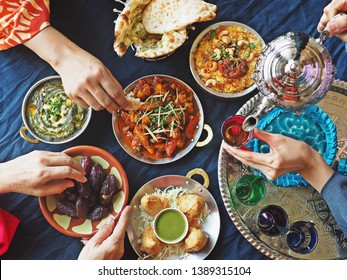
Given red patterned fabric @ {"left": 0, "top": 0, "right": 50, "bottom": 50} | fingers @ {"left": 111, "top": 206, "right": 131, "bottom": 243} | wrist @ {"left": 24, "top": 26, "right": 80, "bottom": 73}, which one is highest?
red patterned fabric @ {"left": 0, "top": 0, "right": 50, "bottom": 50}

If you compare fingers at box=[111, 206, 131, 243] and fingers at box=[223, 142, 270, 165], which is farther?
fingers at box=[111, 206, 131, 243]

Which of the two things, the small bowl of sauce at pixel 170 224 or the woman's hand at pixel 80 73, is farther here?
the small bowl of sauce at pixel 170 224

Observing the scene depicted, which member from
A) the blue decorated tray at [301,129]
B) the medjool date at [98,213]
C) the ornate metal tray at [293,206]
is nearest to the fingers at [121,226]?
the medjool date at [98,213]

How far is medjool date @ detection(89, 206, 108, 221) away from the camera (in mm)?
1708

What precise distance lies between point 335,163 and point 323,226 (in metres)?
0.25

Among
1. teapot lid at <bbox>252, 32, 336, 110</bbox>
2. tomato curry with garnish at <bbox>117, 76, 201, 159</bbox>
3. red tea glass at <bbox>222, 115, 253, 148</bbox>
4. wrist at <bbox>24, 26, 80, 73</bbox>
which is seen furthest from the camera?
tomato curry with garnish at <bbox>117, 76, 201, 159</bbox>

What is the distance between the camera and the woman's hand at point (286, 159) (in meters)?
1.43

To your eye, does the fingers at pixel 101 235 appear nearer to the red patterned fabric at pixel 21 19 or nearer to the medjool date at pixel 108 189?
the medjool date at pixel 108 189

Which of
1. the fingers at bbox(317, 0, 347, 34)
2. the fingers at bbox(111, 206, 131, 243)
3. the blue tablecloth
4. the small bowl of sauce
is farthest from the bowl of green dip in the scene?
the fingers at bbox(317, 0, 347, 34)

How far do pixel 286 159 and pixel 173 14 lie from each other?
76 cm

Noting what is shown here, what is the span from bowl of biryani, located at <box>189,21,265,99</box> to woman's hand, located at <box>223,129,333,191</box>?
36 centimetres

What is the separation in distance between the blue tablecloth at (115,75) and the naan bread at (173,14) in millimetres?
152

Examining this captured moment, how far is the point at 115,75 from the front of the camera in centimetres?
184

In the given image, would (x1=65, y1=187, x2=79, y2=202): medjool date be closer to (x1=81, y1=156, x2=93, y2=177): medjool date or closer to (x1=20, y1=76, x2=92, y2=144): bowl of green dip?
(x1=81, y1=156, x2=93, y2=177): medjool date
